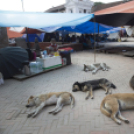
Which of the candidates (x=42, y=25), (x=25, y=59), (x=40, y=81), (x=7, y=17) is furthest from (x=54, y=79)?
(x=7, y=17)

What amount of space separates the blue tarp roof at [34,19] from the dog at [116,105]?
4902 mm

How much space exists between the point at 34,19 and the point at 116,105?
5.60m

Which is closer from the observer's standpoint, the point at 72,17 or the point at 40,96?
the point at 40,96

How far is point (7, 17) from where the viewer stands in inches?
237

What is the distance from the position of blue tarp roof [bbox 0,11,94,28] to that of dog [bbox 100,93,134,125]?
193 inches

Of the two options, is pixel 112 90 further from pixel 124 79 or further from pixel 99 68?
pixel 99 68

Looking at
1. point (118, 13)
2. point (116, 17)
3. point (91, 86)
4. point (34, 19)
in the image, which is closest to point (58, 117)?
point (91, 86)

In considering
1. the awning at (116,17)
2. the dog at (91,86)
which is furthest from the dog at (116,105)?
the awning at (116,17)

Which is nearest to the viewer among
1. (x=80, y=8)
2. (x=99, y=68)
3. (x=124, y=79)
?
(x=124, y=79)

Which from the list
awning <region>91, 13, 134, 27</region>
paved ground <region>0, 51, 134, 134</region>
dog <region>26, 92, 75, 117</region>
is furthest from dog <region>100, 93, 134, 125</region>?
awning <region>91, 13, 134, 27</region>

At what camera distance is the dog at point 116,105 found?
9.21ft

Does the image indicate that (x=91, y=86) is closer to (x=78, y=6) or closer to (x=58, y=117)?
(x=58, y=117)

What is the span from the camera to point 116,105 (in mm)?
2846

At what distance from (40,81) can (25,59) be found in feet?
5.15
